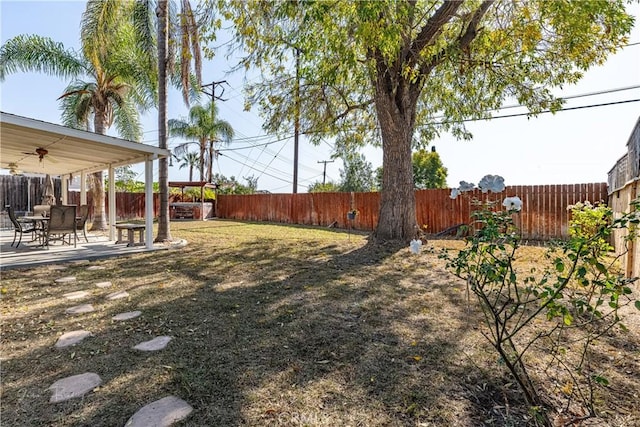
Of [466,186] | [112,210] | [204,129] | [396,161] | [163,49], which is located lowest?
[112,210]

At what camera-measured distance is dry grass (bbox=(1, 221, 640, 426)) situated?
175 centimetres

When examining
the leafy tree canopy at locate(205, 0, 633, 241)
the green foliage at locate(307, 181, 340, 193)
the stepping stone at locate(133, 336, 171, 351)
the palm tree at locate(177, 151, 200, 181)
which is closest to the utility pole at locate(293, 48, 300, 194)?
the leafy tree canopy at locate(205, 0, 633, 241)

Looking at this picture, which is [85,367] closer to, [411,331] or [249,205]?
[411,331]

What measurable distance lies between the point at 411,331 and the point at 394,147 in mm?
4423

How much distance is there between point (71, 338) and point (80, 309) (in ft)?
2.62

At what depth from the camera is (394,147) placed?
21.3ft

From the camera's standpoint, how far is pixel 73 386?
6.47 feet

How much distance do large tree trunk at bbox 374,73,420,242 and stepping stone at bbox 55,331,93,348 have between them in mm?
5068

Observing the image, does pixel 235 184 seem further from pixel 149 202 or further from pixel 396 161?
pixel 396 161

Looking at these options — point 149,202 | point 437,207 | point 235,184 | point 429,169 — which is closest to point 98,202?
point 149,202

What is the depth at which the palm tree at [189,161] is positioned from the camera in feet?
82.6

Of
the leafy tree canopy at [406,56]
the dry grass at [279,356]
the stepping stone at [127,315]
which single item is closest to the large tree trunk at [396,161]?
the leafy tree canopy at [406,56]

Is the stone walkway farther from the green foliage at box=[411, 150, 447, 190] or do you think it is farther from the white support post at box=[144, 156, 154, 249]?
the green foliage at box=[411, 150, 447, 190]

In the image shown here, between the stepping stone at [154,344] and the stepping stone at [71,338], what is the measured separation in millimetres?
541
